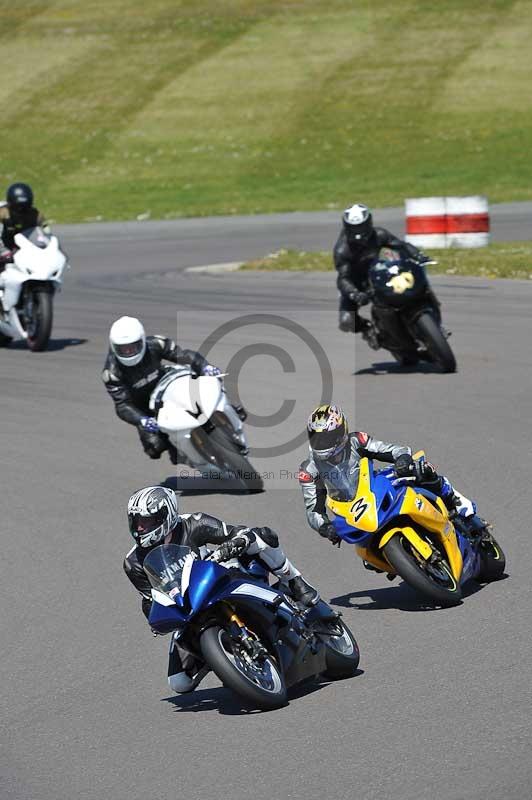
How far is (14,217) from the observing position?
17891 mm

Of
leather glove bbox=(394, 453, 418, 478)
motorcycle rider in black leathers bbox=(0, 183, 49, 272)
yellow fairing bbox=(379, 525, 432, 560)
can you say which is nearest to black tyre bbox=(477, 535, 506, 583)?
yellow fairing bbox=(379, 525, 432, 560)

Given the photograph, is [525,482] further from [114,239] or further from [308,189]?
[308,189]

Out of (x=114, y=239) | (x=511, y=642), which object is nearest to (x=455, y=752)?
(x=511, y=642)

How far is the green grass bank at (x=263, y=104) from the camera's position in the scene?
35.8m

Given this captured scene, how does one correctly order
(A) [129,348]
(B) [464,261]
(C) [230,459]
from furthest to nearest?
(B) [464,261]
(A) [129,348]
(C) [230,459]

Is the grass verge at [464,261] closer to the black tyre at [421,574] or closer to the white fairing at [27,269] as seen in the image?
the white fairing at [27,269]

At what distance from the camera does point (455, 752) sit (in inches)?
232

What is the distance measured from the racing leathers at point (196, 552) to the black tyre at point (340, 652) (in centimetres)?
19

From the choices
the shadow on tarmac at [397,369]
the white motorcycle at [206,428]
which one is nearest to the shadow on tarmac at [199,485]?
the white motorcycle at [206,428]

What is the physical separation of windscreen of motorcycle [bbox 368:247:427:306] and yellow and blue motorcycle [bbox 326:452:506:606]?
265 inches

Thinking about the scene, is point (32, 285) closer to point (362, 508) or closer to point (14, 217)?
point (14, 217)

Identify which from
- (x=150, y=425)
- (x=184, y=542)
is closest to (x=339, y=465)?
(x=184, y=542)

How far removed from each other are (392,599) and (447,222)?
15.1 m

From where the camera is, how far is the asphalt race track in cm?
599
